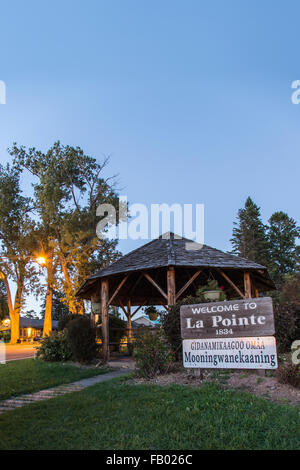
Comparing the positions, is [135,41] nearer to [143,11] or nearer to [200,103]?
[143,11]

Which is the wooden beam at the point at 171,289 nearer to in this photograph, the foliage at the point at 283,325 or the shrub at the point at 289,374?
the foliage at the point at 283,325

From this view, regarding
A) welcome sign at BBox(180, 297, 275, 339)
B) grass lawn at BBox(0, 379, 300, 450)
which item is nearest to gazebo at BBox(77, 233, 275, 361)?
welcome sign at BBox(180, 297, 275, 339)

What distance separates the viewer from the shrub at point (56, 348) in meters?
11.9

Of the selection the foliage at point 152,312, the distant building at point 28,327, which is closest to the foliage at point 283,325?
the foliage at point 152,312

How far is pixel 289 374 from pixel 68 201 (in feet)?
75.0

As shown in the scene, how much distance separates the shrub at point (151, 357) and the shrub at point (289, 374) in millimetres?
2546

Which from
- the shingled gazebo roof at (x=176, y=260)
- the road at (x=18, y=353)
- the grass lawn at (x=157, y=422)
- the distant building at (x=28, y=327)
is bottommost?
the distant building at (x=28, y=327)

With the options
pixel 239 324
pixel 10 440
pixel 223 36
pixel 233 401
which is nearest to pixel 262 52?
pixel 223 36

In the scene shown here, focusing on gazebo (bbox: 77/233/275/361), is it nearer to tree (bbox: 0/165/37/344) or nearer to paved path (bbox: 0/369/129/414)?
paved path (bbox: 0/369/129/414)

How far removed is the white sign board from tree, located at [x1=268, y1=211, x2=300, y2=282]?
35.2 m

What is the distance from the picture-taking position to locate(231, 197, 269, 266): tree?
40.7 m

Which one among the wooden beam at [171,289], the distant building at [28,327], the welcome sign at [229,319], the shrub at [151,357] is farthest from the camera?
the distant building at [28,327]
